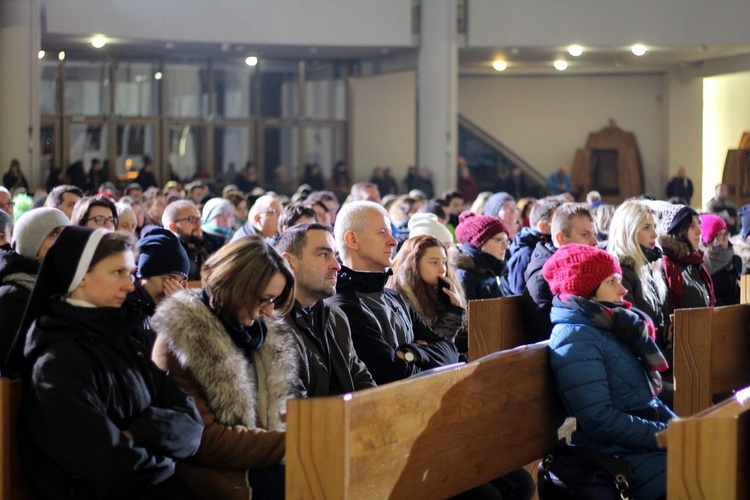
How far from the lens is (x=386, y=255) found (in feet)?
16.3

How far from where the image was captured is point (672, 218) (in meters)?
6.89

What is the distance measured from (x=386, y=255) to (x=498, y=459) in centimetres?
130

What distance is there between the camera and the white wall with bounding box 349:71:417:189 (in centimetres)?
2316

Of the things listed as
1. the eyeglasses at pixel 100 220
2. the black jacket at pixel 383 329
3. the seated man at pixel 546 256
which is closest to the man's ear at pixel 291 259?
the black jacket at pixel 383 329

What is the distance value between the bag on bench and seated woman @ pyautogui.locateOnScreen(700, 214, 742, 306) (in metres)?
4.14

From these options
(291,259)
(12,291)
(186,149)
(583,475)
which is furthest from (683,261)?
(186,149)

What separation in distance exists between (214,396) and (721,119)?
2188 cm

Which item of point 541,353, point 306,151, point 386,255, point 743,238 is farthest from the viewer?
point 306,151

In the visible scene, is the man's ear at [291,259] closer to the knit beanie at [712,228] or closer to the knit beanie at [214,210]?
the knit beanie at [712,228]

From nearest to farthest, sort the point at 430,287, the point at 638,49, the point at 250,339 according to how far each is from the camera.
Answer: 1. the point at 250,339
2. the point at 430,287
3. the point at 638,49

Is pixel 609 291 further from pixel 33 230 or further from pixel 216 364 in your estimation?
pixel 33 230

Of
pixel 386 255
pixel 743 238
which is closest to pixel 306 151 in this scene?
pixel 743 238

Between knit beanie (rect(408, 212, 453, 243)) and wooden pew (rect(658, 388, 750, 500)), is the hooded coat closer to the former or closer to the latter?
wooden pew (rect(658, 388, 750, 500))

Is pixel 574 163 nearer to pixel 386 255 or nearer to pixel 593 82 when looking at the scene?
pixel 593 82
